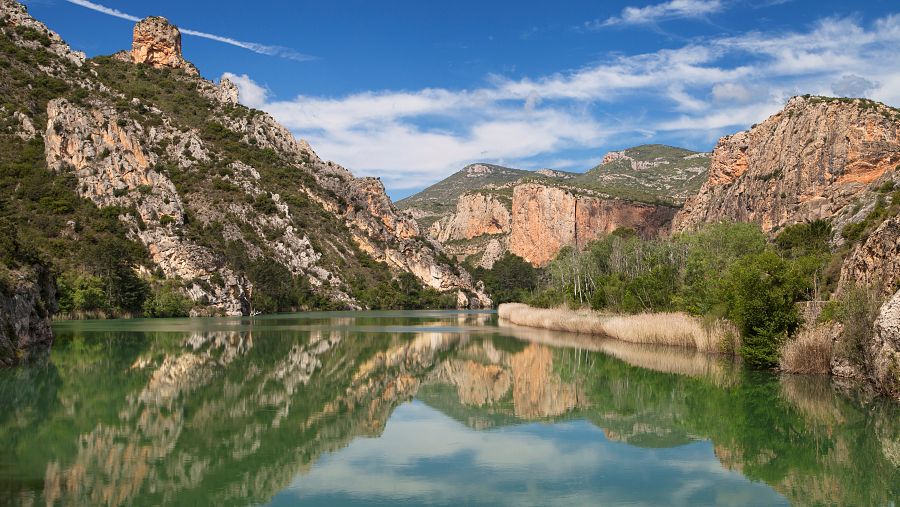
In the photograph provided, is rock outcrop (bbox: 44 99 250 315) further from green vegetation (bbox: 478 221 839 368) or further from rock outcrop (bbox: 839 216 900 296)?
rock outcrop (bbox: 839 216 900 296)

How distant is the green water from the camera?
35.1 feet

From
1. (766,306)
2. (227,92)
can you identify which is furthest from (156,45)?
(766,306)

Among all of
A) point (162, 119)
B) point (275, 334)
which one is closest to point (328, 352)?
point (275, 334)

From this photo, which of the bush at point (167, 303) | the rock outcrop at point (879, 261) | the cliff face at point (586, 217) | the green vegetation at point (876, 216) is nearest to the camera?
the rock outcrop at point (879, 261)

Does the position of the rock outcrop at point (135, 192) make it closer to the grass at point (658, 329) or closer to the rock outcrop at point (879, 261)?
the grass at point (658, 329)

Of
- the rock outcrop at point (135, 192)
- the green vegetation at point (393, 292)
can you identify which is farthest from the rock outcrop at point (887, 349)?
the green vegetation at point (393, 292)

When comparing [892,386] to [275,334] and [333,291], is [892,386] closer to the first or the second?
[275,334]

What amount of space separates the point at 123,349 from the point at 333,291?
247 ft

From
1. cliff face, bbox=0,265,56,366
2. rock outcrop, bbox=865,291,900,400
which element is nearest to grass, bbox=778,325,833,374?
rock outcrop, bbox=865,291,900,400

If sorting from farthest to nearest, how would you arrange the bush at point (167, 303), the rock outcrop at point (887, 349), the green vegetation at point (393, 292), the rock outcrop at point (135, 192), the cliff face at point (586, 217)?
the cliff face at point (586, 217) < the green vegetation at point (393, 292) < the rock outcrop at point (135, 192) < the bush at point (167, 303) < the rock outcrop at point (887, 349)

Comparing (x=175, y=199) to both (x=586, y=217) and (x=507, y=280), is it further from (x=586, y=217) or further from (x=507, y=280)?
(x=586, y=217)

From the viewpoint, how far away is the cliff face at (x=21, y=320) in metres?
27.2

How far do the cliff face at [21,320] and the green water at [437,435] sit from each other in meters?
1.85

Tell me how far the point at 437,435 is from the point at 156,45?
15254 centimetres
